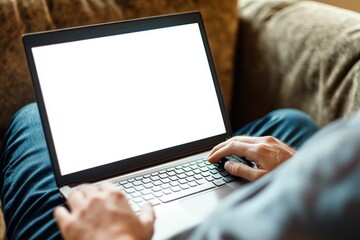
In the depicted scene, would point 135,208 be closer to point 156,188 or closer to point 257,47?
point 156,188

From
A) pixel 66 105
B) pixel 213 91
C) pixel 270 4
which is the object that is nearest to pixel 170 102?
pixel 213 91

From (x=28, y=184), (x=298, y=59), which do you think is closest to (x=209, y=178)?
(x=28, y=184)

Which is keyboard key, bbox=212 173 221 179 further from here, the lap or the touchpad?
the lap

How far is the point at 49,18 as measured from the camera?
1.09m

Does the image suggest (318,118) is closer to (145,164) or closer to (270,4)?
(270,4)

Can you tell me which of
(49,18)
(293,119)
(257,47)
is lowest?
(293,119)

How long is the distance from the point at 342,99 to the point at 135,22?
490 mm

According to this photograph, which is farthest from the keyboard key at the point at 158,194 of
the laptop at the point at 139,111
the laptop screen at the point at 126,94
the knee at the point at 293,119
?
the knee at the point at 293,119

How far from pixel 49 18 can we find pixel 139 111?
360mm

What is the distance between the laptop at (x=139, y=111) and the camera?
2.67 ft

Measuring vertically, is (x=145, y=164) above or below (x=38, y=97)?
below

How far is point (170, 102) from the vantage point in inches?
37.0

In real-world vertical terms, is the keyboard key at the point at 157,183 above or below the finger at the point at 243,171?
above

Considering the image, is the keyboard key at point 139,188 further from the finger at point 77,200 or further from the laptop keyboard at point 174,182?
the finger at point 77,200
